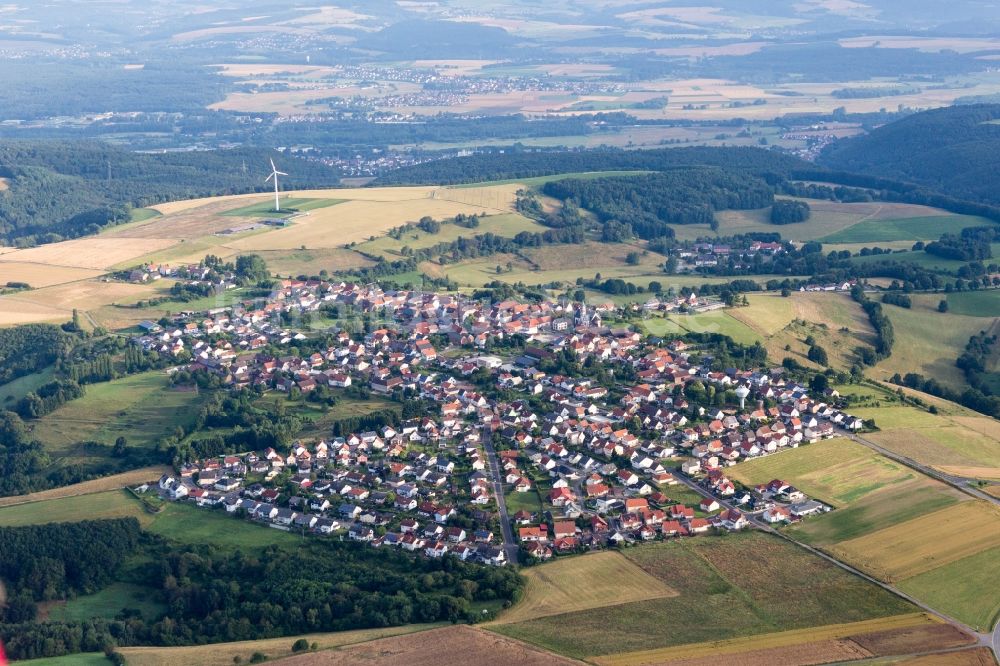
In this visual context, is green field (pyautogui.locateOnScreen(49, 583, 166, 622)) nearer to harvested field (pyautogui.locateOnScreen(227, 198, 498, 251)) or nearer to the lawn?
the lawn

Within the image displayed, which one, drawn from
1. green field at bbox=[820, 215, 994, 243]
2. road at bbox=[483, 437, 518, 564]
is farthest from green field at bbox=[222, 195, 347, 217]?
road at bbox=[483, 437, 518, 564]

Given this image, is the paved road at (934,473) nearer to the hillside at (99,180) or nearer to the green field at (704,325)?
the green field at (704,325)

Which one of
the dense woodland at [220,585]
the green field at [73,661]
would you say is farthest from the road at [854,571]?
the green field at [73,661]

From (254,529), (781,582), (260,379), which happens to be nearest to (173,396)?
(260,379)

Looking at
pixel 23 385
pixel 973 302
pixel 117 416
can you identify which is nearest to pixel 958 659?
pixel 117 416

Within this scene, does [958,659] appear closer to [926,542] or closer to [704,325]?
[926,542]

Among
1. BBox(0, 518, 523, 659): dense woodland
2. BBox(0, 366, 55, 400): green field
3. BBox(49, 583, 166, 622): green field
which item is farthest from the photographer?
BBox(0, 366, 55, 400): green field
